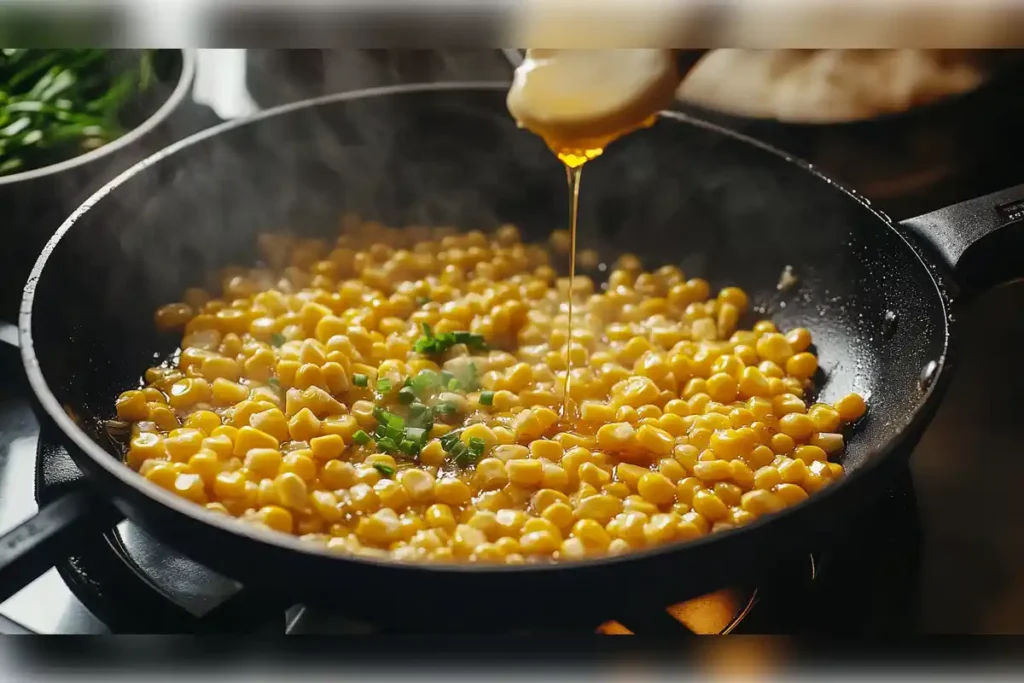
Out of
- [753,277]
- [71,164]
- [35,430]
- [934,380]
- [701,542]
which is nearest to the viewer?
[701,542]

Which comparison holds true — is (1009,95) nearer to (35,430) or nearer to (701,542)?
(701,542)

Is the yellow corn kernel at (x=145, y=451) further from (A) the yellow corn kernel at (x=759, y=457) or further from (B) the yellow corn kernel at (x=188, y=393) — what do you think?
(A) the yellow corn kernel at (x=759, y=457)

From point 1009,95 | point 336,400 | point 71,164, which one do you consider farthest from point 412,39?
point 1009,95

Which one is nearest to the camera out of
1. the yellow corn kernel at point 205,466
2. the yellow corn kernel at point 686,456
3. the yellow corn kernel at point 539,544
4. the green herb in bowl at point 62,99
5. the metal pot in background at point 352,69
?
the yellow corn kernel at point 539,544

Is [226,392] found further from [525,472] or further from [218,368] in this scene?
[525,472]

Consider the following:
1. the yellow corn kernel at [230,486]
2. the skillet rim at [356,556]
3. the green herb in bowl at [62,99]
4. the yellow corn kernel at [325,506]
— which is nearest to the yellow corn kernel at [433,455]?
the yellow corn kernel at [325,506]

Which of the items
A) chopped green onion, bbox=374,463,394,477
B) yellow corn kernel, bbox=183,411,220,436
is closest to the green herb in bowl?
yellow corn kernel, bbox=183,411,220,436

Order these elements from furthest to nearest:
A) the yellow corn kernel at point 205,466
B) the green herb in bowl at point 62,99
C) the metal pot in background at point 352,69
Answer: the metal pot in background at point 352,69 → the green herb in bowl at point 62,99 → the yellow corn kernel at point 205,466
